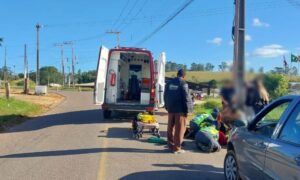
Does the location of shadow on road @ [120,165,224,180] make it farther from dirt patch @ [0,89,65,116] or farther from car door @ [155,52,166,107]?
dirt patch @ [0,89,65,116]

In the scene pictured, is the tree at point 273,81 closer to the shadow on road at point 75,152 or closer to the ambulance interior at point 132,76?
the shadow on road at point 75,152

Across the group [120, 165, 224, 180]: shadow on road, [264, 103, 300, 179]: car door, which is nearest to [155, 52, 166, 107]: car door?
[120, 165, 224, 180]: shadow on road

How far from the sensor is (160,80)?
57.5 feet

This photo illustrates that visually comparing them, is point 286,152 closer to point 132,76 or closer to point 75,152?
point 75,152

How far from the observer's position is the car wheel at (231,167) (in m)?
6.66

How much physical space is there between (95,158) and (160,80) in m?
8.38

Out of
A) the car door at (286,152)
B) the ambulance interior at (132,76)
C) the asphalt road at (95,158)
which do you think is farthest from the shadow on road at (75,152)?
the ambulance interior at (132,76)

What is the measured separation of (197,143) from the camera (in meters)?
10.6

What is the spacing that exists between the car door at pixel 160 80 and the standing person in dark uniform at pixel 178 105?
6548 mm

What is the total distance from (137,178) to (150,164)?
1.26m

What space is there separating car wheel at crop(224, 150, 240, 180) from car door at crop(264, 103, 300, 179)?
145 cm

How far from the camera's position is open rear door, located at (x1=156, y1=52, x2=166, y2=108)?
55.8ft

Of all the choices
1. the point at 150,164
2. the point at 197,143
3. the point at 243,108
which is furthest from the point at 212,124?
the point at 243,108

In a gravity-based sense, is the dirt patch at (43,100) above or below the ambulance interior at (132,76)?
below
